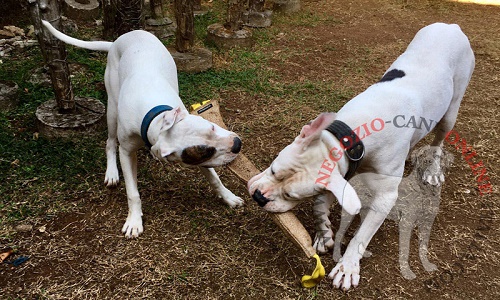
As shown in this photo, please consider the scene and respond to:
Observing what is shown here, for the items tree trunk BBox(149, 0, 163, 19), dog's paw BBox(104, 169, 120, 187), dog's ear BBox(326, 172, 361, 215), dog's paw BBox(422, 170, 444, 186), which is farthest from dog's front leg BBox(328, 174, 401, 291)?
tree trunk BBox(149, 0, 163, 19)

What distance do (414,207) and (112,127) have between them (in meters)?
2.96

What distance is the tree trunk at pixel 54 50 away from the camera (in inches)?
155

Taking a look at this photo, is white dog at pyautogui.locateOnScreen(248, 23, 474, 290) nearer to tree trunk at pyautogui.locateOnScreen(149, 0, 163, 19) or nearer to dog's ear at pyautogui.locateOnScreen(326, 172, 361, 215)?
dog's ear at pyautogui.locateOnScreen(326, 172, 361, 215)

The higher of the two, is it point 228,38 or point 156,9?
point 156,9

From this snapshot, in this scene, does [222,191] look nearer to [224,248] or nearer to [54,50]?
[224,248]

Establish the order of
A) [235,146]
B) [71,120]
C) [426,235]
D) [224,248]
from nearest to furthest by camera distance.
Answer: [235,146], [224,248], [426,235], [71,120]

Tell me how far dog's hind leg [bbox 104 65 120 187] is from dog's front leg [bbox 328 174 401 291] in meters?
2.18

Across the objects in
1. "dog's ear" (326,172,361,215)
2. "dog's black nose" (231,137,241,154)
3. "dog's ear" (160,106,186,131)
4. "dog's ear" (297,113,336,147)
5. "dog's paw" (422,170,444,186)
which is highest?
"dog's ear" (297,113,336,147)

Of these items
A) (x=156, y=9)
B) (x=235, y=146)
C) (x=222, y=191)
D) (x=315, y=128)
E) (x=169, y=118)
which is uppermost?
(x=315, y=128)

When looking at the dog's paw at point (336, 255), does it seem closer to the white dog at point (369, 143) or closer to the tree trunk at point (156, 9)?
the white dog at point (369, 143)

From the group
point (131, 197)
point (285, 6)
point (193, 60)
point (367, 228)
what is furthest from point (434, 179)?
point (285, 6)

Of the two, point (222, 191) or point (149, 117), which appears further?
point (222, 191)

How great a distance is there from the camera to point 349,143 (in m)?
2.71

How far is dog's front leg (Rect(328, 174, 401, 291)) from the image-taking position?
3.06m
